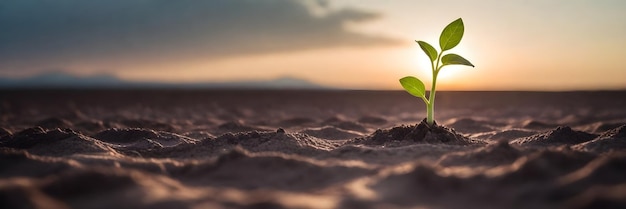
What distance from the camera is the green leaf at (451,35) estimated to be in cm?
420

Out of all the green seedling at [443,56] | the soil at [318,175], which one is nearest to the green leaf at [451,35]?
the green seedling at [443,56]

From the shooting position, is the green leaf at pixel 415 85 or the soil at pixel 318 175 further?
the green leaf at pixel 415 85

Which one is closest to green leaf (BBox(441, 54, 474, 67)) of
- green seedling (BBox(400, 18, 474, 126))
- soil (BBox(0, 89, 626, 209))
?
green seedling (BBox(400, 18, 474, 126))

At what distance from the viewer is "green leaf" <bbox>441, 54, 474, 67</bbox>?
4131 mm

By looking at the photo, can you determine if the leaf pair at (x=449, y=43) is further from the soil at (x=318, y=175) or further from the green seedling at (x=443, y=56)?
the soil at (x=318, y=175)

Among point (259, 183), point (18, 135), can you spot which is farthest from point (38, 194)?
point (18, 135)

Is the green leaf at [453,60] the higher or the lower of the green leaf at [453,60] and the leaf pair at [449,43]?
the lower

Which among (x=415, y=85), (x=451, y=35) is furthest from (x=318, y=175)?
(x=451, y=35)

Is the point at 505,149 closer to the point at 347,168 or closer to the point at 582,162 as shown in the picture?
the point at 582,162

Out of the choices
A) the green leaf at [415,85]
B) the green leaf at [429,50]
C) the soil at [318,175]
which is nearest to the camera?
the soil at [318,175]

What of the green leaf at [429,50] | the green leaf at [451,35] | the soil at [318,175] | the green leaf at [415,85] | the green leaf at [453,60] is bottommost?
the soil at [318,175]

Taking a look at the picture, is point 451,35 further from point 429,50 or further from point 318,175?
point 318,175

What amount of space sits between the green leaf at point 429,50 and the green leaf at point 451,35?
0.07 metres

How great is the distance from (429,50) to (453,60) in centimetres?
22
